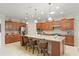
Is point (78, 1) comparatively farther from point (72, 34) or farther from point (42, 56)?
point (42, 56)

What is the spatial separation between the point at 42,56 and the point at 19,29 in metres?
0.78

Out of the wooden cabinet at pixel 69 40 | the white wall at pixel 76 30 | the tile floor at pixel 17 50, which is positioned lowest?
the tile floor at pixel 17 50

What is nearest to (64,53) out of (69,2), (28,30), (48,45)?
(48,45)

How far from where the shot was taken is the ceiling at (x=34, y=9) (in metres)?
2.50

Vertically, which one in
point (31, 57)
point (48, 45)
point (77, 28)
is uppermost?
point (77, 28)

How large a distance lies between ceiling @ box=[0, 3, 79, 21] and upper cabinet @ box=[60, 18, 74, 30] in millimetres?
118

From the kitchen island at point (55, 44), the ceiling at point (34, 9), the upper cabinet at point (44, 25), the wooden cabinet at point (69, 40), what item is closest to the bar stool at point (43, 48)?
the kitchen island at point (55, 44)

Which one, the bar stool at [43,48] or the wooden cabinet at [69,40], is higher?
the wooden cabinet at [69,40]

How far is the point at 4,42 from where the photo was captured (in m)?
2.58

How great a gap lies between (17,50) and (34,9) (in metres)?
0.98

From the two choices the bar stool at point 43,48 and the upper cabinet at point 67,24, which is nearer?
the upper cabinet at point 67,24

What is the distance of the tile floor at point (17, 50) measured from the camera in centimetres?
254

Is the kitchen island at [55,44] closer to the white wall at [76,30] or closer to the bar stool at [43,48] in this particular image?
the bar stool at [43,48]

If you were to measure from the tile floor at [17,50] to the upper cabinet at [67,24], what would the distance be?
0.40 meters
